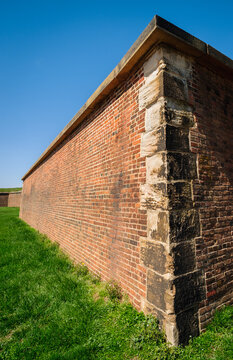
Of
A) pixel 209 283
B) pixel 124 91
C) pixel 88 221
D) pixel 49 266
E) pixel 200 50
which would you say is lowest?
pixel 49 266

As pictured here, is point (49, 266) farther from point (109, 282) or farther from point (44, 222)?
point (44, 222)

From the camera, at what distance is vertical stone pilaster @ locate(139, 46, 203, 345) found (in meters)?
2.10

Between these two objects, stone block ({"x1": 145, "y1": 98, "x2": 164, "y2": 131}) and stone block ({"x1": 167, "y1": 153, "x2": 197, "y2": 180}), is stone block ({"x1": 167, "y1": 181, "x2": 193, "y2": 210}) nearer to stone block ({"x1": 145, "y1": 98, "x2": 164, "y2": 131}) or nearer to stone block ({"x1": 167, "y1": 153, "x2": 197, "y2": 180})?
stone block ({"x1": 167, "y1": 153, "x2": 197, "y2": 180})

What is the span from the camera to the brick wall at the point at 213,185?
2477mm

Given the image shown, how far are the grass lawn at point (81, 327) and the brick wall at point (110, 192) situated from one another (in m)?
0.35

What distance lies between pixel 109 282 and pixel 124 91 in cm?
327

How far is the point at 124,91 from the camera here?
10.7 ft

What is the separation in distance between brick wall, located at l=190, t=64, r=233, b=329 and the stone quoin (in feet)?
0.05

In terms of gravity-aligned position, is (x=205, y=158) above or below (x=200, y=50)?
below

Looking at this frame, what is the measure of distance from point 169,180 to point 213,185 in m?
0.95

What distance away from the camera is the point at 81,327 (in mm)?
2346

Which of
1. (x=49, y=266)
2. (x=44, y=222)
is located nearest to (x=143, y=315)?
(x=49, y=266)

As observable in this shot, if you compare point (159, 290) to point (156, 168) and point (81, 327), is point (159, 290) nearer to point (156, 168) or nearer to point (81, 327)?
point (81, 327)

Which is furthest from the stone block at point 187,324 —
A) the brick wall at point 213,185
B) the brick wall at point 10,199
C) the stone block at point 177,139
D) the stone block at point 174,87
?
the brick wall at point 10,199
